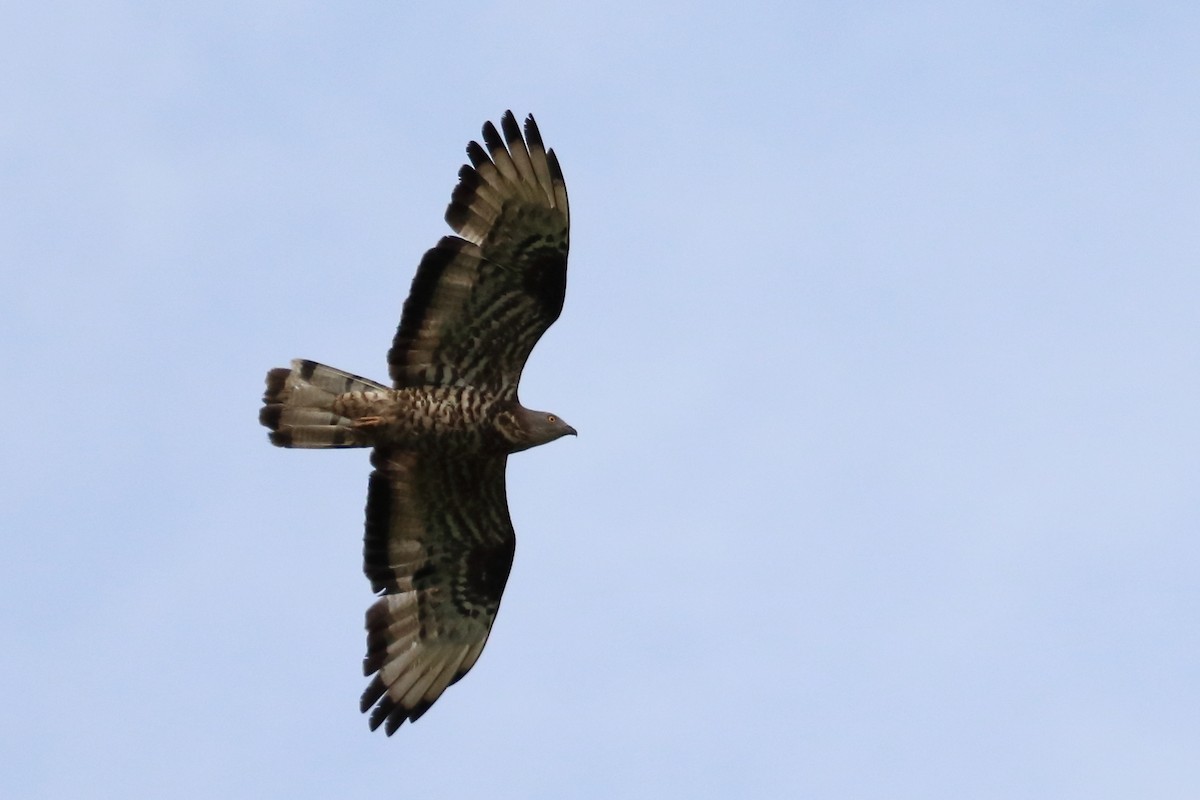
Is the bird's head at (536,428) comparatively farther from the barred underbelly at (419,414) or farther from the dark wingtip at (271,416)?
the dark wingtip at (271,416)

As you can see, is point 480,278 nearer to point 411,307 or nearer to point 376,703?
point 411,307

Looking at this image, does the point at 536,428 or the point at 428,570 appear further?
the point at 428,570

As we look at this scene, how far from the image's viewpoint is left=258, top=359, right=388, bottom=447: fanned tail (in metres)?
15.7

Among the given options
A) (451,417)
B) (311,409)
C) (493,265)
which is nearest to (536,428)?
(451,417)

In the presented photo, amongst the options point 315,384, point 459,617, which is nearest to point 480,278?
point 315,384

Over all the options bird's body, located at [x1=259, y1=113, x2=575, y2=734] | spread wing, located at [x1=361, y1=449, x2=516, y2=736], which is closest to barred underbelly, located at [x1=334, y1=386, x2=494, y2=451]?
bird's body, located at [x1=259, y1=113, x2=575, y2=734]

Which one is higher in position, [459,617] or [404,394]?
[404,394]

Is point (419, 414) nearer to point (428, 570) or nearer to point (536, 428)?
point (536, 428)

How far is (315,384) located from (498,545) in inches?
80.2

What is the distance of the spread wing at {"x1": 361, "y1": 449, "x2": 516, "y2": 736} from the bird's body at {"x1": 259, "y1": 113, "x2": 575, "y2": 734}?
0.4 inches

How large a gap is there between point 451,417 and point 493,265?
1.23 metres

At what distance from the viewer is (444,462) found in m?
16.0

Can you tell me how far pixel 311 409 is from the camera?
15742 millimetres

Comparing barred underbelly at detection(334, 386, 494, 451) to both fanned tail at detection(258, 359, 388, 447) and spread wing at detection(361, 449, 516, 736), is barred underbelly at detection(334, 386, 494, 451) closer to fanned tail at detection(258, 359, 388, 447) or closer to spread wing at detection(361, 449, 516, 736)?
fanned tail at detection(258, 359, 388, 447)
